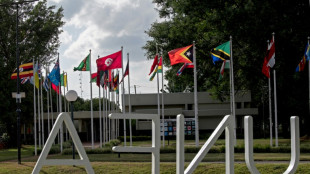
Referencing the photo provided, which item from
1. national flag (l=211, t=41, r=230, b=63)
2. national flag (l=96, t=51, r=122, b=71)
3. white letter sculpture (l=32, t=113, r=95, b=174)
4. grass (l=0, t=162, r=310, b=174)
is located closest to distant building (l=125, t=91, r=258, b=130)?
national flag (l=211, t=41, r=230, b=63)

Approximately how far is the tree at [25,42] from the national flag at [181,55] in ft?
72.4

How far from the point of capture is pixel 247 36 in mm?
35531

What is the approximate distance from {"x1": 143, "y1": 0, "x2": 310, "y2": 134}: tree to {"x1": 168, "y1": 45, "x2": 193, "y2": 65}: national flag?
33.5ft

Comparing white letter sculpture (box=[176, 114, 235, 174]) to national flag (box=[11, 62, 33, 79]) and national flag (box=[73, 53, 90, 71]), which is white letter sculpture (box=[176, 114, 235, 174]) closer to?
national flag (box=[73, 53, 90, 71])

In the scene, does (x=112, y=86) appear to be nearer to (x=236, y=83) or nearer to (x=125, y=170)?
(x=236, y=83)

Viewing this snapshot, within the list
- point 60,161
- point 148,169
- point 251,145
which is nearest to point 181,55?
point 148,169

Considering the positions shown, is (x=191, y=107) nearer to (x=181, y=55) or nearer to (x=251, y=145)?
(x=181, y=55)

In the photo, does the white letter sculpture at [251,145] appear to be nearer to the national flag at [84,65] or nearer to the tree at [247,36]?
the national flag at [84,65]

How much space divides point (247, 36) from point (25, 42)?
2217 cm

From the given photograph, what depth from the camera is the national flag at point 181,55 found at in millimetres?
24766

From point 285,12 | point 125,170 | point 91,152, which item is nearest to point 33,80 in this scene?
point 91,152

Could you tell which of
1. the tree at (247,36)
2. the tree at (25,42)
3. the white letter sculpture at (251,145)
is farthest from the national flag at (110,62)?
the tree at (25,42)

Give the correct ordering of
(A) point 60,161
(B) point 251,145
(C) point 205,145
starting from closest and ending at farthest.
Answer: (C) point 205,145 < (A) point 60,161 < (B) point 251,145

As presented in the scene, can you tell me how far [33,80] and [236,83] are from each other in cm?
1680
